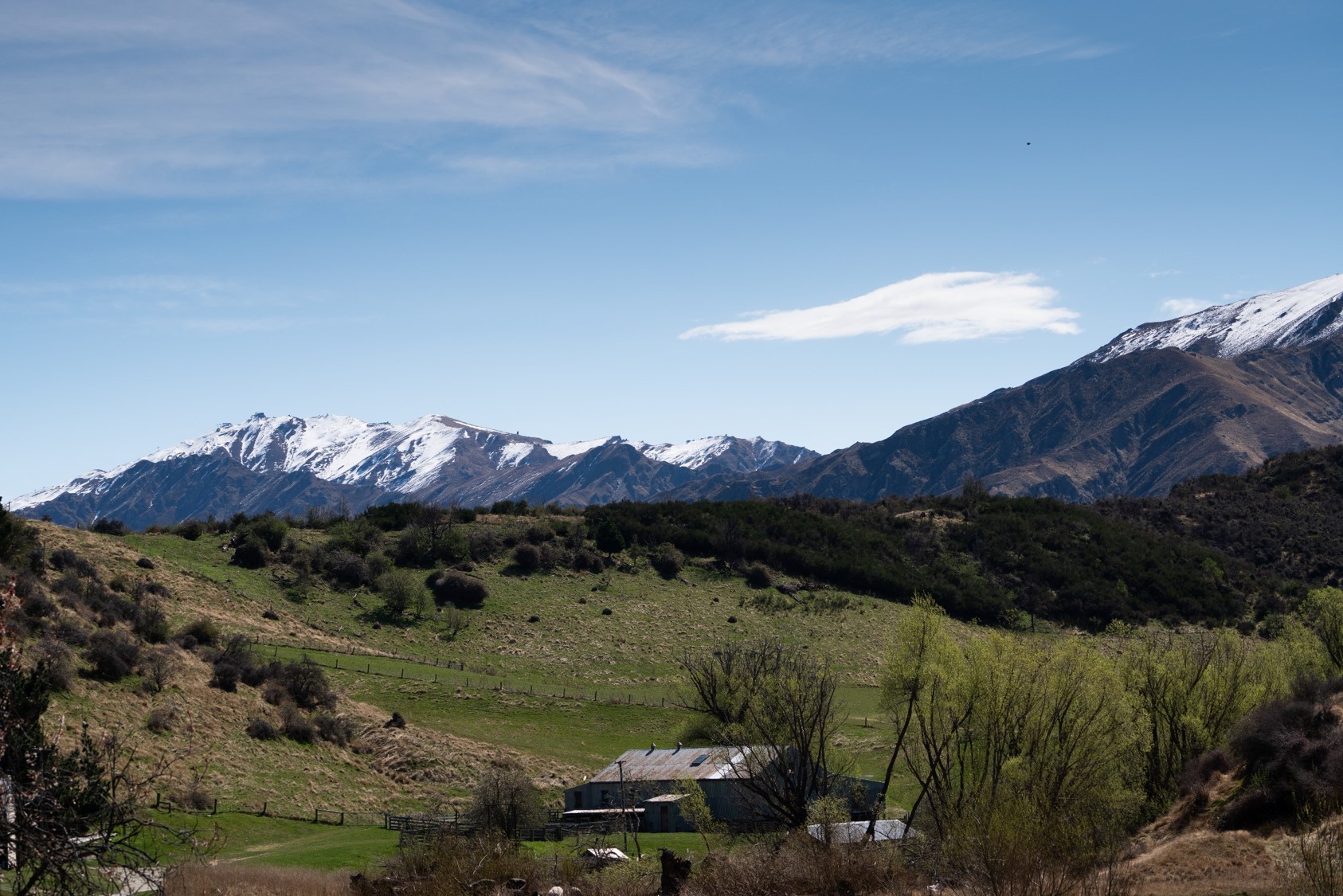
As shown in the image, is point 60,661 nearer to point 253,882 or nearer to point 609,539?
point 253,882

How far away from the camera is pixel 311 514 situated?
391 feet

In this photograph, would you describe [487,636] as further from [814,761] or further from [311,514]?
[814,761]

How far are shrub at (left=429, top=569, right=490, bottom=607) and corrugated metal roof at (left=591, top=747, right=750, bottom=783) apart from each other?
4182cm

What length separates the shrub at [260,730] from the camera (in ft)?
172

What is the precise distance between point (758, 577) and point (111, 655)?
7307 cm

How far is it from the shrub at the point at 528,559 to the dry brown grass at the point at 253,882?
76301 millimetres

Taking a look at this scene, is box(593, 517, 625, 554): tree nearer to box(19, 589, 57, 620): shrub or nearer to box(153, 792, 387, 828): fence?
box(19, 589, 57, 620): shrub

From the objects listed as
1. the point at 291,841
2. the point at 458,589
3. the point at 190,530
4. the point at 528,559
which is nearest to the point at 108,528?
the point at 190,530

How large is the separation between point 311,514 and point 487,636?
129 feet

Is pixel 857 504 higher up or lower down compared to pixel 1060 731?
higher up

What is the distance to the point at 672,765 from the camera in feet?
179

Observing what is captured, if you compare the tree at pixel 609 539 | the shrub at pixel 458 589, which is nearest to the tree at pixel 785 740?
the shrub at pixel 458 589

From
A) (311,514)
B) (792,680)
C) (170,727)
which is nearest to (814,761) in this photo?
(792,680)

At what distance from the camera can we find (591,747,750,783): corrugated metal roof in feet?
167
